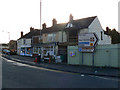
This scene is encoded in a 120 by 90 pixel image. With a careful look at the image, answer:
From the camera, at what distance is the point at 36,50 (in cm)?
3488

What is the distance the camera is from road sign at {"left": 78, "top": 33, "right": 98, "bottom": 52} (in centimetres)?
1606

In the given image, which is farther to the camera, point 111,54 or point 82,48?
point 82,48

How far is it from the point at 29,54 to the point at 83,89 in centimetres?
3337

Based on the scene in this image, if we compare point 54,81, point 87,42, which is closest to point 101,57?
point 87,42

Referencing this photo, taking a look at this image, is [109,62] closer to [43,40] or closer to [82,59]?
[82,59]

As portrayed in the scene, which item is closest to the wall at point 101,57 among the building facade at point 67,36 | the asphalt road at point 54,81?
the building facade at point 67,36

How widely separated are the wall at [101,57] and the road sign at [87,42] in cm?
61

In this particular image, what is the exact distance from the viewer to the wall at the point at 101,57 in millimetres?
14570

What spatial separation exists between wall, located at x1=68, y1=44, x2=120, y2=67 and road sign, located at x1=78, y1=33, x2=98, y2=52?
0.61 meters

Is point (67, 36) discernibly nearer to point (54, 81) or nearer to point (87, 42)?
point (87, 42)

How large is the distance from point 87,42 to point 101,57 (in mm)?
2463

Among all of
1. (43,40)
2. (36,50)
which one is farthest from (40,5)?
(36,50)

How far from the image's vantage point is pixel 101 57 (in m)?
15.7

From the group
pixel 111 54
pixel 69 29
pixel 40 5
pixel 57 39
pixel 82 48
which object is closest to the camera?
A: pixel 111 54
